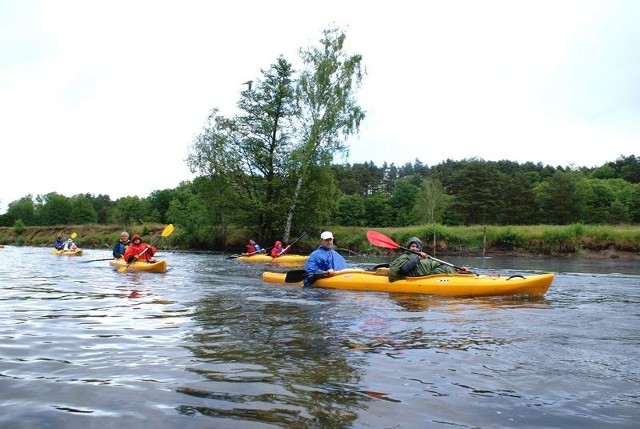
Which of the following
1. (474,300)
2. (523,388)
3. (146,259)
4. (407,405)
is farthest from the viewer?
(146,259)

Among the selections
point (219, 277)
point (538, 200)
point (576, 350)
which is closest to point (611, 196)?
point (538, 200)

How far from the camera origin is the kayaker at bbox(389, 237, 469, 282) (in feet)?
29.1

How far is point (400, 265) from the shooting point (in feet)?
29.2

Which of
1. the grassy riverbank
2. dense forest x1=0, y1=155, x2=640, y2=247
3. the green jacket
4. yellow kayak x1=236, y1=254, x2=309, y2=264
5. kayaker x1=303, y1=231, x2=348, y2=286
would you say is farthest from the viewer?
dense forest x1=0, y1=155, x2=640, y2=247

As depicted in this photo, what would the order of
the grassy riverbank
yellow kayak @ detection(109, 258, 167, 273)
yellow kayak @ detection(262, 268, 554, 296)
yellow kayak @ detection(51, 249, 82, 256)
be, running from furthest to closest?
yellow kayak @ detection(51, 249, 82, 256)
the grassy riverbank
yellow kayak @ detection(109, 258, 167, 273)
yellow kayak @ detection(262, 268, 554, 296)

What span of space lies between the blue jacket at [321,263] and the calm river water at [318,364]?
2529 millimetres

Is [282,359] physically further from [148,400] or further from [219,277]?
[219,277]

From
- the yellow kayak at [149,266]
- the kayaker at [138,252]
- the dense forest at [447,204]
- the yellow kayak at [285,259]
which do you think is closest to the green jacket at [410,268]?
the yellow kayak at [149,266]

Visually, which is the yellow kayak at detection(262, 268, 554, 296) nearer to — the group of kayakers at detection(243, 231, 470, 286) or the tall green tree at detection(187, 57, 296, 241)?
the group of kayakers at detection(243, 231, 470, 286)

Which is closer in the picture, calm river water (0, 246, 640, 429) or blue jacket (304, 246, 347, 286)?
calm river water (0, 246, 640, 429)

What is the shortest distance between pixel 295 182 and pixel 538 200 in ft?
110

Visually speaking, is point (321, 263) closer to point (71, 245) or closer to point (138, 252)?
point (138, 252)

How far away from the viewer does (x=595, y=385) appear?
136 inches

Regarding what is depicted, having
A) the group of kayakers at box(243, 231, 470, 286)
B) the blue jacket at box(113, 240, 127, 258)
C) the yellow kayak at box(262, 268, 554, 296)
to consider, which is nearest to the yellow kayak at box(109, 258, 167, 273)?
the blue jacket at box(113, 240, 127, 258)
